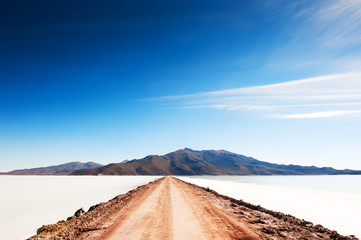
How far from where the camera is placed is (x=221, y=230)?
918 centimetres

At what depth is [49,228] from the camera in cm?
1079

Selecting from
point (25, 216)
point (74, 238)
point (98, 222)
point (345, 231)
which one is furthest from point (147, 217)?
point (25, 216)

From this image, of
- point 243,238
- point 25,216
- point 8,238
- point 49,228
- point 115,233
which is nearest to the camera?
point 243,238

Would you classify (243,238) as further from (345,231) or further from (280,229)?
(345,231)

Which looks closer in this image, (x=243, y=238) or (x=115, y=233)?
(x=243, y=238)

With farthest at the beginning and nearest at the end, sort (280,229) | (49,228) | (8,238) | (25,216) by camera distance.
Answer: (25,216) < (8,238) < (49,228) < (280,229)

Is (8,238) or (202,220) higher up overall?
(202,220)

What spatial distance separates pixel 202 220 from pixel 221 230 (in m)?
2.12

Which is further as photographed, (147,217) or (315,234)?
(147,217)

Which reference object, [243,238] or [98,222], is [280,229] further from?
[98,222]

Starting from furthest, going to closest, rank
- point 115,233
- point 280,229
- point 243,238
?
1. point 280,229
2. point 115,233
3. point 243,238

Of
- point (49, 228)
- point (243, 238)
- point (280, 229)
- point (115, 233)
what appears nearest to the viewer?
point (243, 238)

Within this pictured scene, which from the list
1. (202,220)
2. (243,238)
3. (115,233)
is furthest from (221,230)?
(115,233)

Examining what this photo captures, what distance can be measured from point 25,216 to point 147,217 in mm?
11465
